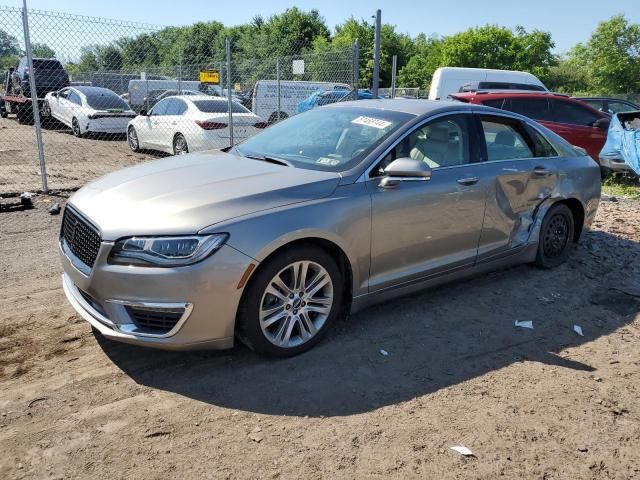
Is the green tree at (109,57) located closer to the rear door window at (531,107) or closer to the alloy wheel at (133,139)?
the alloy wheel at (133,139)

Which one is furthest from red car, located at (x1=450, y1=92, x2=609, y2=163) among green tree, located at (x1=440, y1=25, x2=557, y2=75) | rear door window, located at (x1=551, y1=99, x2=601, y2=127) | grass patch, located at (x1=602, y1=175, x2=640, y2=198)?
green tree, located at (x1=440, y1=25, x2=557, y2=75)

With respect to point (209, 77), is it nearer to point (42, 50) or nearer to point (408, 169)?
point (42, 50)

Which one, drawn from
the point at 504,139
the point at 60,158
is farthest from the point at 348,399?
the point at 60,158

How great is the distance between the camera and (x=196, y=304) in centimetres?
313

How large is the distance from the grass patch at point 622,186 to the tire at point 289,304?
799 centimetres

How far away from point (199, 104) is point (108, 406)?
364 inches

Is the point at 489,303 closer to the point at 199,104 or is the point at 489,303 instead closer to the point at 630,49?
the point at 199,104

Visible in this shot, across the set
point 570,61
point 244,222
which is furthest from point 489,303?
point 570,61

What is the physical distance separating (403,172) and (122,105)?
13887 mm

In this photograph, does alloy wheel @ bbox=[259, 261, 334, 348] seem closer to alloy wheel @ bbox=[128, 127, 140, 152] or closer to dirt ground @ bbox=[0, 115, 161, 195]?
dirt ground @ bbox=[0, 115, 161, 195]

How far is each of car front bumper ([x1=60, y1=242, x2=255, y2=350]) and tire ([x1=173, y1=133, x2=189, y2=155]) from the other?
27.5 feet

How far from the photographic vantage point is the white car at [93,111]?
49.4ft

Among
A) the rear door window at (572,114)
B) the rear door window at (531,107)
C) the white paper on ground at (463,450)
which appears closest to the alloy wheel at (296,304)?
the white paper on ground at (463,450)

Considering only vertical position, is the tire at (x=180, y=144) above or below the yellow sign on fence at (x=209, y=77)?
below
